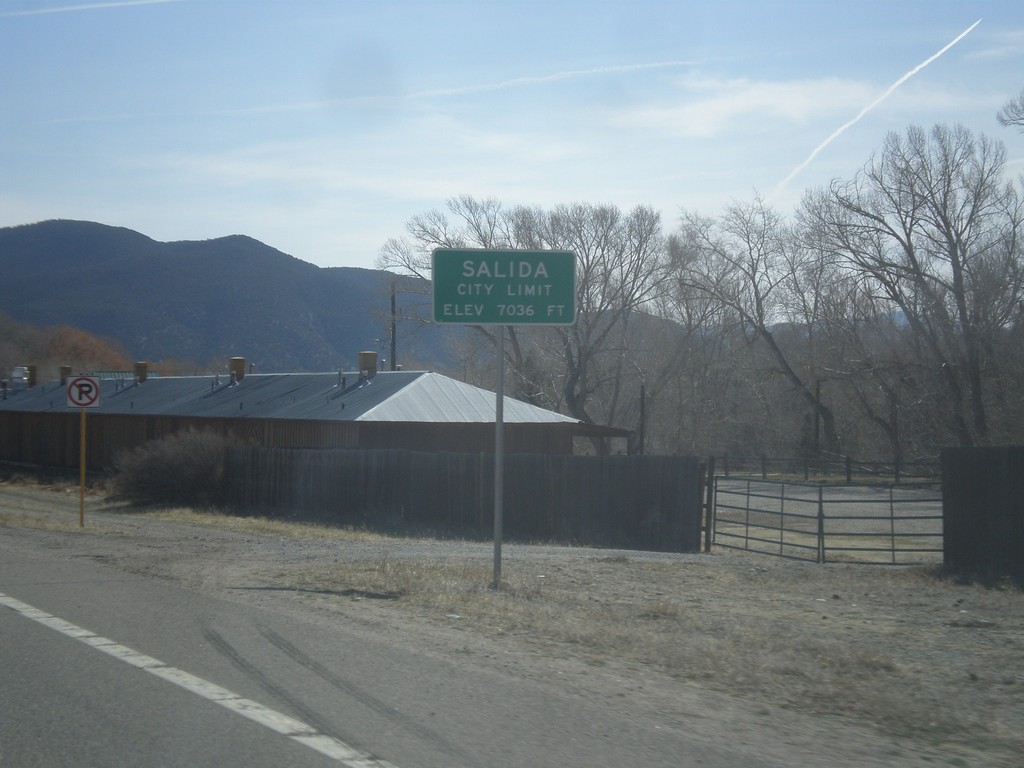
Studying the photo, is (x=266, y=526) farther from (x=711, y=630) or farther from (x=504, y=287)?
(x=711, y=630)

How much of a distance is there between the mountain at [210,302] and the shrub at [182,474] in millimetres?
74794

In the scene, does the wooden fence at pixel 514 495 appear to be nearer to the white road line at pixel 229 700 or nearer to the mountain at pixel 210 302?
the white road line at pixel 229 700

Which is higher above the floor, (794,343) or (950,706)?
(794,343)

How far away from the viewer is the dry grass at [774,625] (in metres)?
6.62

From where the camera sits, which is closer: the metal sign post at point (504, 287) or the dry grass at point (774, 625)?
the dry grass at point (774, 625)

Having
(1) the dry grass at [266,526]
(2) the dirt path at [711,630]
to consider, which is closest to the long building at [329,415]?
(1) the dry grass at [266,526]

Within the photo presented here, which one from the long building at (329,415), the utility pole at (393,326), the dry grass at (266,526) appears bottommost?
the dry grass at (266,526)

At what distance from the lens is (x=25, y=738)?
564cm

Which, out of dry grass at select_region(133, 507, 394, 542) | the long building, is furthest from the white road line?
the long building

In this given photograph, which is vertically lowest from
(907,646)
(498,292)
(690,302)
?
(907,646)

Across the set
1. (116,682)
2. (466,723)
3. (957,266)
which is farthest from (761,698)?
(957,266)

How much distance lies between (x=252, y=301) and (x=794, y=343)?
268 ft

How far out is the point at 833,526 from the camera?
3081 centimetres

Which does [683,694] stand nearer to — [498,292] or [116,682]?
[116,682]
